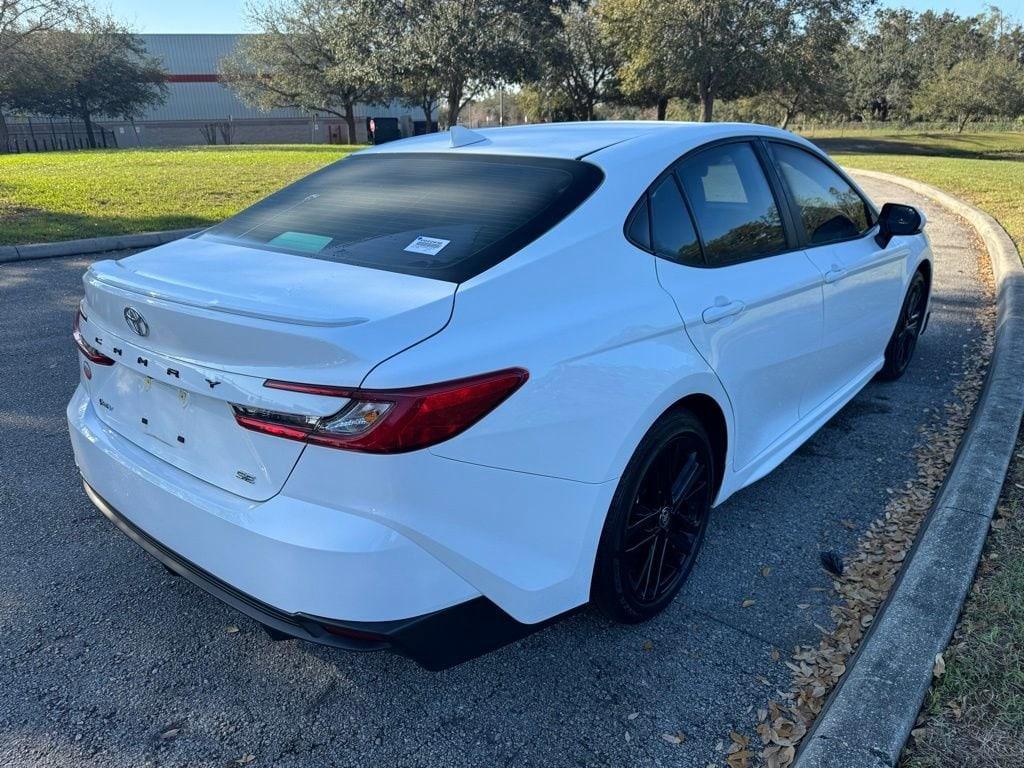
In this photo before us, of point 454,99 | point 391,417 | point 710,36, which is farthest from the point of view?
point 710,36

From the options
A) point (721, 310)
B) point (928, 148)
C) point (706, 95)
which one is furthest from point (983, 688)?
point (928, 148)

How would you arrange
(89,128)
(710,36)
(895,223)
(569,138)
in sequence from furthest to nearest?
1. (89,128)
2. (710,36)
3. (895,223)
4. (569,138)

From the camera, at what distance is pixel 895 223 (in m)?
4.20

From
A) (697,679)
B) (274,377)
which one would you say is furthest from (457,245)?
(697,679)

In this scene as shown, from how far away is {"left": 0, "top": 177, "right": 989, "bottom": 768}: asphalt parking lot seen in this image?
2.20 metres

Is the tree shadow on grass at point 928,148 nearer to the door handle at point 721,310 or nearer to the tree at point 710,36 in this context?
the tree at point 710,36

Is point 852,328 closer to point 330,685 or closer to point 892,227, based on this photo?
point 892,227

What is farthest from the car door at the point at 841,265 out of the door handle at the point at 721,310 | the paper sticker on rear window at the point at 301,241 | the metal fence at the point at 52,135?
the metal fence at the point at 52,135

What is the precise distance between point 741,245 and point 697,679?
165cm

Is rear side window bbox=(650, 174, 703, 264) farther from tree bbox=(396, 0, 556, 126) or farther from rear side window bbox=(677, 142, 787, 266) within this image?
tree bbox=(396, 0, 556, 126)

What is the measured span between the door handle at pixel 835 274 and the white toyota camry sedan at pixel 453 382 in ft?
1.05

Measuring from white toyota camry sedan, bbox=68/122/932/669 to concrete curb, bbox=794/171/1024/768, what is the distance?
686 mm

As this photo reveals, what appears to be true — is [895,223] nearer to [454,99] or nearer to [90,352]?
[90,352]

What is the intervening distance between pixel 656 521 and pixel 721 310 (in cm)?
78
